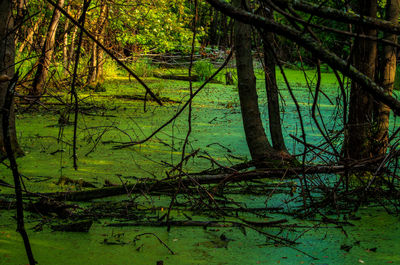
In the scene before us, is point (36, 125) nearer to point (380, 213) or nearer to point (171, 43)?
point (380, 213)

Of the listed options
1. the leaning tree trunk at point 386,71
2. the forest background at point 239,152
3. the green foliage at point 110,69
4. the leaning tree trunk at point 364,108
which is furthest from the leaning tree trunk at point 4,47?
the green foliage at point 110,69

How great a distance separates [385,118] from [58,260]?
2428 mm

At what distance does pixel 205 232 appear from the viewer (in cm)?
213

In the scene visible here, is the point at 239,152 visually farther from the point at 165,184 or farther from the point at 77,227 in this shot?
the point at 77,227

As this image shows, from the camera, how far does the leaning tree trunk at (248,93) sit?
10.6 feet

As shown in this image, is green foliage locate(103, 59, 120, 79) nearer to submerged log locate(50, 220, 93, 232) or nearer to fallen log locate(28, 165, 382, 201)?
fallen log locate(28, 165, 382, 201)

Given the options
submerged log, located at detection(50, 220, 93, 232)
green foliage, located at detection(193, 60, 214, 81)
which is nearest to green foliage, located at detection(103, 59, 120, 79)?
green foliage, located at detection(193, 60, 214, 81)

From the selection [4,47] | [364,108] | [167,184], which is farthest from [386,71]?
[4,47]

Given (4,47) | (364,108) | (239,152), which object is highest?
(4,47)

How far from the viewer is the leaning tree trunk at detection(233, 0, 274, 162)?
3.22 metres

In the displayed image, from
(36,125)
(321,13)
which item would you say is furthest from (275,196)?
(36,125)

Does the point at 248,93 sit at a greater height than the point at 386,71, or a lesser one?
lesser

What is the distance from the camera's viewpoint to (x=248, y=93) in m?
3.31

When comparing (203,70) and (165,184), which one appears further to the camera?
(203,70)
